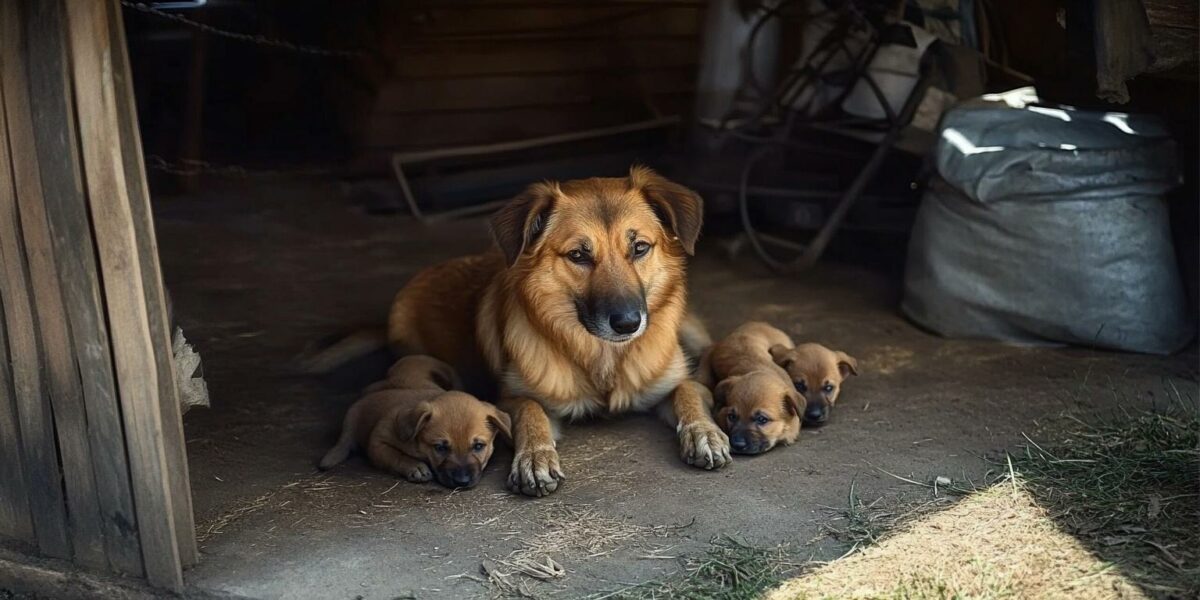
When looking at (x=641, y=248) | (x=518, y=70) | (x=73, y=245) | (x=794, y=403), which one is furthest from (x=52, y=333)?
(x=518, y=70)

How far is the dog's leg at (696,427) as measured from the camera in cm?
438

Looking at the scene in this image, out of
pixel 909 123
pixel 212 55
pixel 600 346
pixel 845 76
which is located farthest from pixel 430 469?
pixel 212 55

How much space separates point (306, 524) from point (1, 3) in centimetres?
194

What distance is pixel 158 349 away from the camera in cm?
336

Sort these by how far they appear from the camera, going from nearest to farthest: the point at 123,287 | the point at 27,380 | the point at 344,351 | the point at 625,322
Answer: the point at 123,287 < the point at 27,380 < the point at 625,322 < the point at 344,351

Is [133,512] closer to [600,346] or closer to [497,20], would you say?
[600,346]

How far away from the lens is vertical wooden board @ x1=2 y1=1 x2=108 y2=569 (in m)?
3.25

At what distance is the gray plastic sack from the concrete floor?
0.18 m

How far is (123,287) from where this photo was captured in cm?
326

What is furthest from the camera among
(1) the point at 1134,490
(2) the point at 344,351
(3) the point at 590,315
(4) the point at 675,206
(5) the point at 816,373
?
(2) the point at 344,351

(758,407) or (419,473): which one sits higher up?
(758,407)

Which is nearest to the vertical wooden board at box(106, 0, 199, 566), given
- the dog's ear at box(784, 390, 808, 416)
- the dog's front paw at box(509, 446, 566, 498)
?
the dog's front paw at box(509, 446, 566, 498)

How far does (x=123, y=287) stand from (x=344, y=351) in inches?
96.7

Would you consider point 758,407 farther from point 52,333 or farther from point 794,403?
point 52,333
